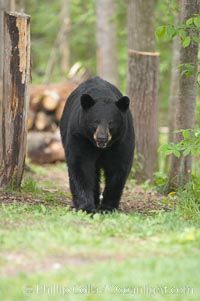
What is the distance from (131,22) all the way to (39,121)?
17.9 ft

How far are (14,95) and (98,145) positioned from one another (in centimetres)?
182

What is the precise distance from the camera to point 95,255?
539 cm

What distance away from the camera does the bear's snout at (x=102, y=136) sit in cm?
733

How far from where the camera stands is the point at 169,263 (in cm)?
520

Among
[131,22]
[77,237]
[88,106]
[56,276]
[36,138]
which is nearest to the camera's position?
[56,276]

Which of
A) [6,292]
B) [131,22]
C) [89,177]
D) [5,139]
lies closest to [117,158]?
[89,177]

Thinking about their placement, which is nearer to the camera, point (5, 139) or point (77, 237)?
point (77, 237)

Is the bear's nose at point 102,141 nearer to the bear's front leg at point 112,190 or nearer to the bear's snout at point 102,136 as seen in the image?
the bear's snout at point 102,136

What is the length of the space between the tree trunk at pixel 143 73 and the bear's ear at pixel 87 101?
409 centimetres

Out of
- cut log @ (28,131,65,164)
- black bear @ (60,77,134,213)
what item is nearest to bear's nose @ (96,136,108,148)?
black bear @ (60,77,134,213)

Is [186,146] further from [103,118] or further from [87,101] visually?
[87,101]

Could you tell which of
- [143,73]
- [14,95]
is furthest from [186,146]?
[143,73]

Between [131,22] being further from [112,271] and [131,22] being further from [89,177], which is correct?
[112,271]

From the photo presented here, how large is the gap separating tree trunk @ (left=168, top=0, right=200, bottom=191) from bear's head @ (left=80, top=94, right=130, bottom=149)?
5.93 ft
